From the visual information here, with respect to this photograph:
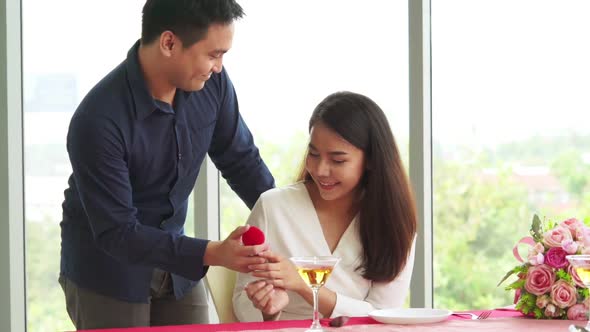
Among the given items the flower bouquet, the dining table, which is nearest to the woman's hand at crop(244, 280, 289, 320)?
the dining table

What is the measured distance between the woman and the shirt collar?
0.45 m

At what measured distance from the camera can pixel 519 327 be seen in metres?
2.38

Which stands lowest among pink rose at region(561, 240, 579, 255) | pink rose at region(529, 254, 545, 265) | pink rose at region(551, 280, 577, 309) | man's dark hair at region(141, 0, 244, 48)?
pink rose at region(551, 280, 577, 309)

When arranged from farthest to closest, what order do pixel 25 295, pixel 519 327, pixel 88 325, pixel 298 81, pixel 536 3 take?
pixel 25 295 < pixel 298 81 < pixel 536 3 < pixel 88 325 < pixel 519 327

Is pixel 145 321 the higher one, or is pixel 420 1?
pixel 420 1

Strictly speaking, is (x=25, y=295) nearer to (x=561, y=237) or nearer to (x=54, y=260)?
(x=54, y=260)

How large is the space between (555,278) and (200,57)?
114 cm

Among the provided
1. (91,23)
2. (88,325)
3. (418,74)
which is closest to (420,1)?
(418,74)

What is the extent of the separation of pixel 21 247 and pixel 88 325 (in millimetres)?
1496

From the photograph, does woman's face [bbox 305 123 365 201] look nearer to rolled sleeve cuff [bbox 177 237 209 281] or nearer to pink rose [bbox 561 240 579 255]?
rolled sleeve cuff [bbox 177 237 209 281]

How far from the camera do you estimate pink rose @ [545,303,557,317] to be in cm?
247

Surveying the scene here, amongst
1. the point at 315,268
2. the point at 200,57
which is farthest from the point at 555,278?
the point at 200,57

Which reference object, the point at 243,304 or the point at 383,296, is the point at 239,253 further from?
the point at 383,296

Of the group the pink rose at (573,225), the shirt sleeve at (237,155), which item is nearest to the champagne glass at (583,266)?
the pink rose at (573,225)
